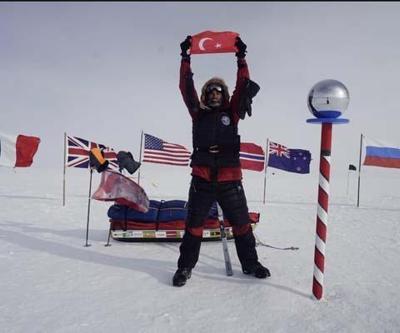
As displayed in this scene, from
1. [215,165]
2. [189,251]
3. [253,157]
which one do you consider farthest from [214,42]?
[253,157]

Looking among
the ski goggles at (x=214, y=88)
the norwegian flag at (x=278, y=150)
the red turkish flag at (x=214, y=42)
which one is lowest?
the norwegian flag at (x=278, y=150)

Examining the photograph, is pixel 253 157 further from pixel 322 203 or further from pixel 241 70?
pixel 322 203

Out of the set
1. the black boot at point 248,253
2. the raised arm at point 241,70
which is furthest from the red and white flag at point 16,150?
the black boot at point 248,253

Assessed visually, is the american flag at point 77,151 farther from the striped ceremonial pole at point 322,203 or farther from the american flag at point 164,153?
the striped ceremonial pole at point 322,203

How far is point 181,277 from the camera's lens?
145 inches

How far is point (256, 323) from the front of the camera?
2.83 metres

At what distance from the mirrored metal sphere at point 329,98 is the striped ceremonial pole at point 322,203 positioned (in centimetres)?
17

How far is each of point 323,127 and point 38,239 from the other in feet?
15.6

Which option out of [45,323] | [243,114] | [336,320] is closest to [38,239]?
[45,323]

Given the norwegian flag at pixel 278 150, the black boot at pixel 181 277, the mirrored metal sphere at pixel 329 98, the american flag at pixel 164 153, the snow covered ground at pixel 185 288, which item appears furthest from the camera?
the norwegian flag at pixel 278 150

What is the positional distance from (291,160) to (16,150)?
8.78m

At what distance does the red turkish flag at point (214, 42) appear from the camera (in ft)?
12.8

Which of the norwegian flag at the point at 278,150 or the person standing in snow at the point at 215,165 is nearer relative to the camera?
the person standing in snow at the point at 215,165

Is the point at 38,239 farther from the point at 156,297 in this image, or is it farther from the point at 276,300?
the point at 276,300
